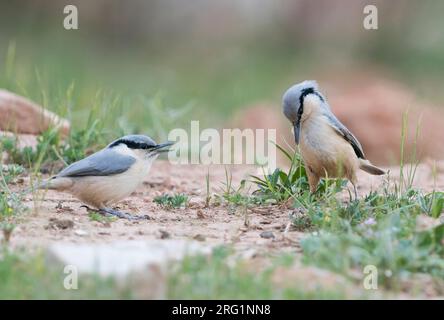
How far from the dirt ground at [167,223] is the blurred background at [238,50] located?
15.7 feet

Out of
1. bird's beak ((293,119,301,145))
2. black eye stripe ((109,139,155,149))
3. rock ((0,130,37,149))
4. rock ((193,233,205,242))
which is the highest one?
bird's beak ((293,119,301,145))

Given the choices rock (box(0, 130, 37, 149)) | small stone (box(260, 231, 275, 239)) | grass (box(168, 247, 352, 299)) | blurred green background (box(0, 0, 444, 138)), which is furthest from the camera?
blurred green background (box(0, 0, 444, 138))

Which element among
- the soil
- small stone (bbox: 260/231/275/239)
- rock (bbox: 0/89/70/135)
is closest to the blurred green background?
rock (bbox: 0/89/70/135)

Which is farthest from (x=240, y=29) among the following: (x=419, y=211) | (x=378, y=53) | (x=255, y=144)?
(x=419, y=211)

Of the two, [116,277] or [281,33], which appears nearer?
[116,277]

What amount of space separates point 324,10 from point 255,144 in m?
8.64

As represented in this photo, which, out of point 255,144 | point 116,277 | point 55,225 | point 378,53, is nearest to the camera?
point 116,277

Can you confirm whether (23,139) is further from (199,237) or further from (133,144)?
(199,237)

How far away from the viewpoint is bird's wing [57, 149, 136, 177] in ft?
20.9

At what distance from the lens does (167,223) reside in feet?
20.3

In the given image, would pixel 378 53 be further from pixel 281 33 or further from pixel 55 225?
pixel 55 225

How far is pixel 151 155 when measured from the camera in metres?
6.62

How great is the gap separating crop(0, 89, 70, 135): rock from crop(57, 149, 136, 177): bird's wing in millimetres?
1710

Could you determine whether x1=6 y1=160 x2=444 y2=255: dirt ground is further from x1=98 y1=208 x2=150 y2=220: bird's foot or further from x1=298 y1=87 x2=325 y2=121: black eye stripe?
x1=298 y1=87 x2=325 y2=121: black eye stripe
